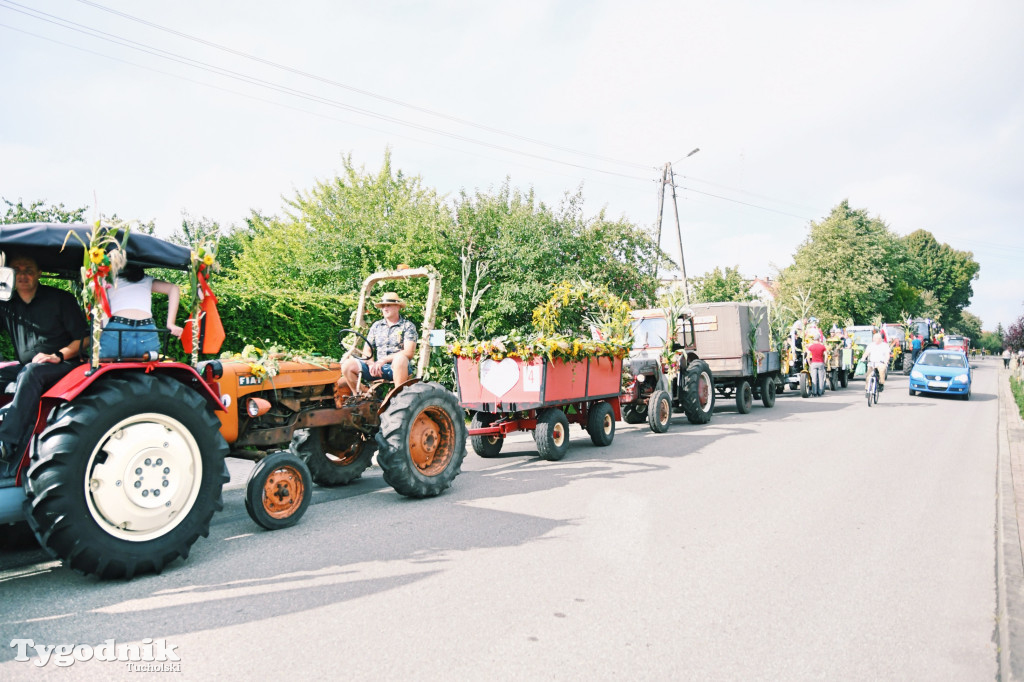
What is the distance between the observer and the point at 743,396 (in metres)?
15.4

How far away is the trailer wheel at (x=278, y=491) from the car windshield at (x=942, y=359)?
2048 centimetres

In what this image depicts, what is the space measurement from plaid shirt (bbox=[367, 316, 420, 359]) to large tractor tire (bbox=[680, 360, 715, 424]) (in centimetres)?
719

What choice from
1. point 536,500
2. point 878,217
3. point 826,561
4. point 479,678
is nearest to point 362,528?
point 536,500

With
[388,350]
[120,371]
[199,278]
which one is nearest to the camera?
[120,371]

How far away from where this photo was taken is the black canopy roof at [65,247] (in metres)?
4.27

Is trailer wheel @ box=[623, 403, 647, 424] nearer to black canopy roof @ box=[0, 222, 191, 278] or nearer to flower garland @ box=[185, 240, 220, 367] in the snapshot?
flower garland @ box=[185, 240, 220, 367]

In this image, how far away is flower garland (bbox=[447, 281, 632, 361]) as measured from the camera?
Result: 8.97 m

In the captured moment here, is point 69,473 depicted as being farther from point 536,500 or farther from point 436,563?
point 536,500

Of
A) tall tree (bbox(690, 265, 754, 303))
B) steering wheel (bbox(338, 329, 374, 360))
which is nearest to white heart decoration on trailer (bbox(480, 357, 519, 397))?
steering wheel (bbox(338, 329, 374, 360))

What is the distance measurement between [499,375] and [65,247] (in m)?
5.34

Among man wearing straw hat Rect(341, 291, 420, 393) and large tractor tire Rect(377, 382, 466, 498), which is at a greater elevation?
man wearing straw hat Rect(341, 291, 420, 393)

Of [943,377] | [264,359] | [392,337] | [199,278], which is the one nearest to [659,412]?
[392,337]

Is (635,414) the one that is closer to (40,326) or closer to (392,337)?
(392,337)

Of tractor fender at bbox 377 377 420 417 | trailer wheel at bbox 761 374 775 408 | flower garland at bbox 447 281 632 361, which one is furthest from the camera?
trailer wheel at bbox 761 374 775 408
